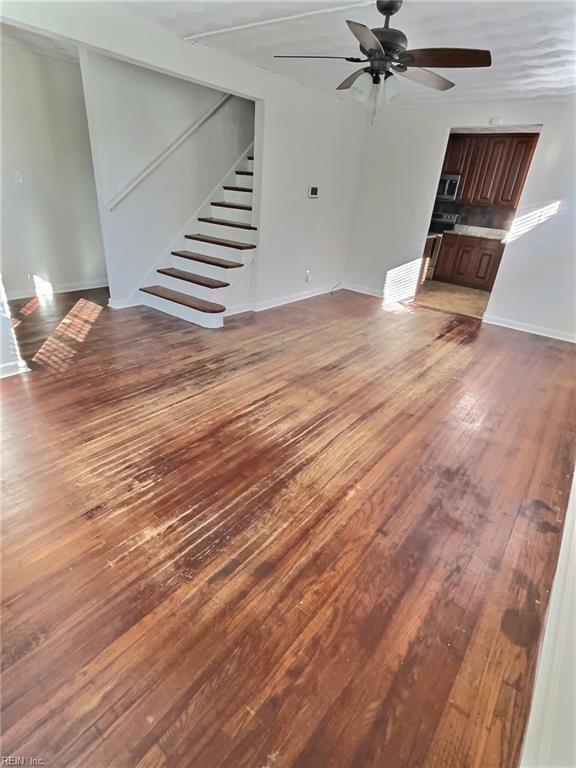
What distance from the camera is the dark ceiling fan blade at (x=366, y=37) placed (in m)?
2.00

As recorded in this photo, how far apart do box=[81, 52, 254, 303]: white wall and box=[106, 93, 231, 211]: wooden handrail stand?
3 cm

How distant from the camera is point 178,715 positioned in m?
1.16

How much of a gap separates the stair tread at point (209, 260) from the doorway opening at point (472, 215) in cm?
291

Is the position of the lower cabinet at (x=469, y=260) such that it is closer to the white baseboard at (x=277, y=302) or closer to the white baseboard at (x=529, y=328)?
the white baseboard at (x=529, y=328)

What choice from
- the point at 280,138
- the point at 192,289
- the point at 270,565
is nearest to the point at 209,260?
the point at 192,289

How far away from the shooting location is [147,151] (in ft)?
13.8

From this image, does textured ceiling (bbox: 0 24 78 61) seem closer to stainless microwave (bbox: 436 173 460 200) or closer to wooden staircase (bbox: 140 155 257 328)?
wooden staircase (bbox: 140 155 257 328)

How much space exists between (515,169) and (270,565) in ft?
23.8

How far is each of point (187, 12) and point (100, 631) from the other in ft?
12.2

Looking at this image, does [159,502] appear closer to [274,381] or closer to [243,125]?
[274,381]

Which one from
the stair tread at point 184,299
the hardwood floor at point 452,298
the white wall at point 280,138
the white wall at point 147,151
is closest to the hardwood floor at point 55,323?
the white wall at point 147,151

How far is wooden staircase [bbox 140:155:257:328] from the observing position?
431 centimetres

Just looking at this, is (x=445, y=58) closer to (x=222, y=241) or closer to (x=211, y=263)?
(x=211, y=263)

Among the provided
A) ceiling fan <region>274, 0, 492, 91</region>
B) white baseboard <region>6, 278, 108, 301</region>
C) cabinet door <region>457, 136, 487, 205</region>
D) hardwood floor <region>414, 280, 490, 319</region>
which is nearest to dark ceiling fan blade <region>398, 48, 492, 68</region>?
ceiling fan <region>274, 0, 492, 91</region>
